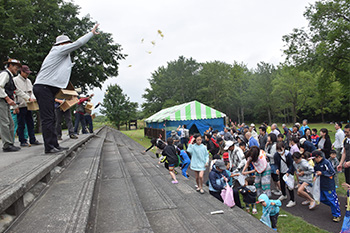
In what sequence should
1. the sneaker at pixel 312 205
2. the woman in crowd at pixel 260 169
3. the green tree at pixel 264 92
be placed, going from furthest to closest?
the green tree at pixel 264 92 < the woman in crowd at pixel 260 169 < the sneaker at pixel 312 205

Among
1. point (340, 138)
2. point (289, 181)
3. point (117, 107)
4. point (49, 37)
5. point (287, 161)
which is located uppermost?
point (49, 37)

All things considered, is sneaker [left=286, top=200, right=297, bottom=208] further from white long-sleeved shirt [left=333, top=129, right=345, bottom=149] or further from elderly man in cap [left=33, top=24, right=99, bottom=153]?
elderly man in cap [left=33, top=24, right=99, bottom=153]

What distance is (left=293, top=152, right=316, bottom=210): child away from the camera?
196 inches

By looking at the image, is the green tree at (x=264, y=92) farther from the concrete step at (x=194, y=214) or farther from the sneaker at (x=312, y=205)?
the concrete step at (x=194, y=214)

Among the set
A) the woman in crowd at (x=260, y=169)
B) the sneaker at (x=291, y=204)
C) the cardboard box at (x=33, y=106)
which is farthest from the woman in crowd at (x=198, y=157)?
the cardboard box at (x=33, y=106)

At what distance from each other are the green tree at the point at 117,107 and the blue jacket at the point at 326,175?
154ft

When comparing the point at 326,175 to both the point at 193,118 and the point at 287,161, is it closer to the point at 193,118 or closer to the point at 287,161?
the point at 287,161

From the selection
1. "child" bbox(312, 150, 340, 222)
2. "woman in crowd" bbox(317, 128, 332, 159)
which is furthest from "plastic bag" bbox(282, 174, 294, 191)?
"woman in crowd" bbox(317, 128, 332, 159)

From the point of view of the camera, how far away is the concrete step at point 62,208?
1783mm

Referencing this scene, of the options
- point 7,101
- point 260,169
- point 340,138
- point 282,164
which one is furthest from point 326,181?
point 7,101

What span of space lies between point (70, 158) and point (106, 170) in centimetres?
76

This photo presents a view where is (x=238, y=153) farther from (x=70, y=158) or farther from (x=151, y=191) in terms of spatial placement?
(x=70, y=158)

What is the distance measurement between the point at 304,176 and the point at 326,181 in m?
0.46

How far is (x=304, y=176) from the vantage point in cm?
509
